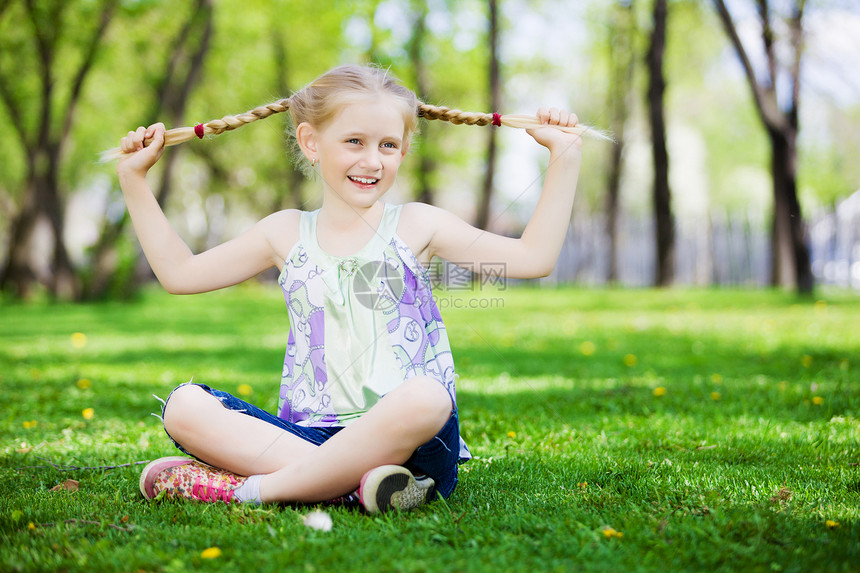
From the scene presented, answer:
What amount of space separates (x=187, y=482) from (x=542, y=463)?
1.37m

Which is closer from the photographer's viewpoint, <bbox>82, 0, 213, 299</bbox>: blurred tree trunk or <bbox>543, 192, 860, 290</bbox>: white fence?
<bbox>82, 0, 213, 299</bbox>: blurred tree trunk

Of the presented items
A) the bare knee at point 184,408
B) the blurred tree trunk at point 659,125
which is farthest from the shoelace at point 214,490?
the blurred tree trunk at point 659,125

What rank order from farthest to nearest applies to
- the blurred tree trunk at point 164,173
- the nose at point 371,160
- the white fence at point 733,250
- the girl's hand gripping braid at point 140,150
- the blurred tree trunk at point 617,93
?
the blurred tree trunk at point 617,93 → the white fence at point 733,250 → the blurred tree trunk at point 164,173 → the girl's hand gripping braid at point 140,150 → the nose at point 371,160

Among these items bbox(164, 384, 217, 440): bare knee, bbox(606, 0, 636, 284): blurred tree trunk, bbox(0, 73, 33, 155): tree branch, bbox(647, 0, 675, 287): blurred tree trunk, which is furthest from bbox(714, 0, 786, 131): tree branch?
bbox(0, 73, 33, 155): tree branch

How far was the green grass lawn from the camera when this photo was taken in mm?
2062

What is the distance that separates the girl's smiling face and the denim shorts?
2.69ft

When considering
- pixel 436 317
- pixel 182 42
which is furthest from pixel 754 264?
pixel 436 317

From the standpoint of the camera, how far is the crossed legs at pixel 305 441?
2.36 meters

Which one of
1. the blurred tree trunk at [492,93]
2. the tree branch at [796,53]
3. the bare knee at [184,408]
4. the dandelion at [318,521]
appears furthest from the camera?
the blurred tree trunk at [492,93]

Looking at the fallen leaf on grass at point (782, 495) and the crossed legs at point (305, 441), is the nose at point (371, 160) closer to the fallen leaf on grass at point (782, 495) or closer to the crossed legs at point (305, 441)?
the crossed legs at point (305, 441)

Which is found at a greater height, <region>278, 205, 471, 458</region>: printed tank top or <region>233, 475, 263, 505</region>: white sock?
<region>278, 205, 471, 458</region>: printed tank top

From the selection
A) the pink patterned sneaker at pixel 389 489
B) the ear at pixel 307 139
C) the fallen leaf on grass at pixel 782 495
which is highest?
the ear at pixel 307 139

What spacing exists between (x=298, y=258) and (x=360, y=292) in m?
0.29
